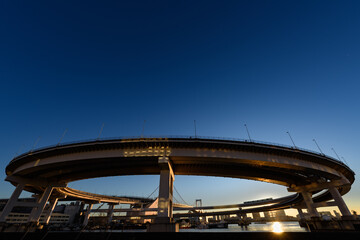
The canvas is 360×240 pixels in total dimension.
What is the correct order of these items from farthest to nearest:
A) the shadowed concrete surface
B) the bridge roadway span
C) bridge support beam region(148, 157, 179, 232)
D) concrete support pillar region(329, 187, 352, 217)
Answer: concrete support pillar region(329, 187, 352, 217)
the bridge roadway span
bridge support beam region(148, 157, 179, 232)
the shadowed concrete surface

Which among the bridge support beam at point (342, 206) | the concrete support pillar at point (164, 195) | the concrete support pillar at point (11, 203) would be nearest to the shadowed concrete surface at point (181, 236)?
the concrete support pillar at point (164, 195)

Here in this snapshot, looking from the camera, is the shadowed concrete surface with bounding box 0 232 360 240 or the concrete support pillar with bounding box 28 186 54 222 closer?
the shadowed concrete surface with bounding box 0 232 360 240

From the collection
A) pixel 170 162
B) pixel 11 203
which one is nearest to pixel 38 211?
pixel 11 203

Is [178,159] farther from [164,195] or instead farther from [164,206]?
[164,206]

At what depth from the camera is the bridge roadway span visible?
27312 mm

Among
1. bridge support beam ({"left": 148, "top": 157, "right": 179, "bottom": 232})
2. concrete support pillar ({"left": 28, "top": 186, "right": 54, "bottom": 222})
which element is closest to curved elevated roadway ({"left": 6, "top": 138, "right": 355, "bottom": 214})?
bridge support beam ({"left": 148, "top": 157, "right": 179, "bottom": 232})

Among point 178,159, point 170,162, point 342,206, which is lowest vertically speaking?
point 342,206

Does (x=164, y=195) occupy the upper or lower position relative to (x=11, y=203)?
lower

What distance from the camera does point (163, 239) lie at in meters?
15.8

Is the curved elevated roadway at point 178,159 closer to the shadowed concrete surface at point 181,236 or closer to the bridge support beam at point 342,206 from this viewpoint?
the bridge support beam at point 342,206

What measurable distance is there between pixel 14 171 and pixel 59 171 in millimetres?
11408

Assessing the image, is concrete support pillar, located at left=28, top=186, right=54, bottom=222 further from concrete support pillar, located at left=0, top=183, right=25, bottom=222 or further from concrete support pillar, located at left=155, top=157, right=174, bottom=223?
concrete support pillar, located at left=155, top=157, right=174, bottom=223

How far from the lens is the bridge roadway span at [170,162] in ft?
89.6

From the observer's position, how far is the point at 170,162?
28.5m
